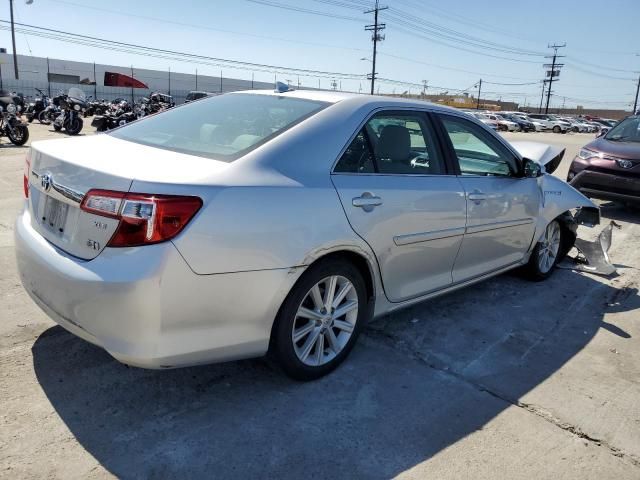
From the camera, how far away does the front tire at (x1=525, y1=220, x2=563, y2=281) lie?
507cm

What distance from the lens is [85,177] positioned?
250cm

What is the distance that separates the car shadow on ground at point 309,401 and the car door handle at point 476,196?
973mm

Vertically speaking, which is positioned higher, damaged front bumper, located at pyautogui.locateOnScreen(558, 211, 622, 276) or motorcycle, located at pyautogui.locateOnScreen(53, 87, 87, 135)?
motorcycle, located at pyautogui.locateOnScreen(53, 87, 87, 135)

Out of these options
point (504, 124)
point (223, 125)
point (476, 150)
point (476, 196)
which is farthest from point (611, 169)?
point (504, 124)

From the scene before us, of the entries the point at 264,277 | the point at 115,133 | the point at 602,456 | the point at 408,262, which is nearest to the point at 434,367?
the point at 408,262

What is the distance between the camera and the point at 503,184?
168 inches

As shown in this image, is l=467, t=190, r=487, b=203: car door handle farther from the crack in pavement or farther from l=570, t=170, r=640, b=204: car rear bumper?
l=570, t=170, r=640, b=204: car rear bumper

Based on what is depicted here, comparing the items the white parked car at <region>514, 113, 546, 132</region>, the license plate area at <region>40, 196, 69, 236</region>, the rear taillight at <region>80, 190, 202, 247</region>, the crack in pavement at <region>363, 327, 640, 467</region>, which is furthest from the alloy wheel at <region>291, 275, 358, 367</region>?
the white parked car at <region>514, 113, 546, 132</region>

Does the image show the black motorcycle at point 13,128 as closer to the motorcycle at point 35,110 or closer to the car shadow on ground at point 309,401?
the motorcycle at point 35,110

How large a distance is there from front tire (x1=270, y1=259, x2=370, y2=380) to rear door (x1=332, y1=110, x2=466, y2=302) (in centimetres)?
26

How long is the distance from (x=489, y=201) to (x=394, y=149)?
105 cm

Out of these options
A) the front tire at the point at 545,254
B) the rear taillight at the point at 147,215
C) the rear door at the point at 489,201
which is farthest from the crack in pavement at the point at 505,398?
the front tire at the point at 545,254

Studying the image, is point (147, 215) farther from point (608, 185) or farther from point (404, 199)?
point (608, 185)

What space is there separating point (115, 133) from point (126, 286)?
4.91 ft
